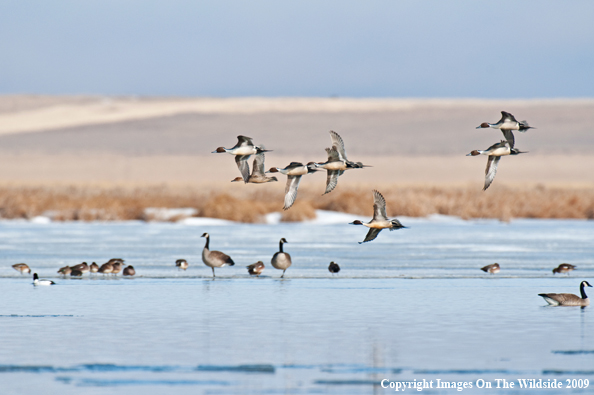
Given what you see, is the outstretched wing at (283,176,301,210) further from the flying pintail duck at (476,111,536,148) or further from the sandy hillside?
the sandy hillside

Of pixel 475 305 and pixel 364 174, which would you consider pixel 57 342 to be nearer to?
pixel 475 305

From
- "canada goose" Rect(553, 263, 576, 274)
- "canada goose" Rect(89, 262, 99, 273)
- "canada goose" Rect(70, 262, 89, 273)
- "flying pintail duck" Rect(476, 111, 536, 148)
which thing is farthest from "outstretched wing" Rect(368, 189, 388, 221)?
"canada goose" Rect(89, 262, 99, 273)

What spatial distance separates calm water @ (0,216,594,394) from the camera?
9.28 metres

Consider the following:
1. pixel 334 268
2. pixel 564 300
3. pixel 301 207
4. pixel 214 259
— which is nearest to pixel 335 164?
pixel 564 300

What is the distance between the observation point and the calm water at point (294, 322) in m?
9.28

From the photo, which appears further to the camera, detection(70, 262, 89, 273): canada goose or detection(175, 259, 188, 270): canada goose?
detection(175, 259, 188, 270): canada goose

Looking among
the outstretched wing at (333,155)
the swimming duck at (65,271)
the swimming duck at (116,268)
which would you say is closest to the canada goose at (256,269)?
the swimming duck at (116,268)

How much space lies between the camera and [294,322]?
40.2 ft

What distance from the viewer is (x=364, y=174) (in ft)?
317

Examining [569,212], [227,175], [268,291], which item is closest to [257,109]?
[227,175]

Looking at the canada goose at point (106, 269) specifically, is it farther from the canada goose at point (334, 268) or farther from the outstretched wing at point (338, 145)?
the outstretched wing at point (338, 145)

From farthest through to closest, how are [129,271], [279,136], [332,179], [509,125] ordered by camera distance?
[279,136] < [129,271] < [332,179] < [509,125]

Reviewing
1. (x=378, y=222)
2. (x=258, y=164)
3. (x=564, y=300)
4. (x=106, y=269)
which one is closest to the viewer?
(x=258, y=164)

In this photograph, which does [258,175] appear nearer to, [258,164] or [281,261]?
[258,164]
